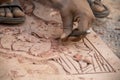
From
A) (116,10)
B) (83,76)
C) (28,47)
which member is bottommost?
(83,76)

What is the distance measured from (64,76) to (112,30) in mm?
833

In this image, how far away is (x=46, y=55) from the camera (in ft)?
6.17

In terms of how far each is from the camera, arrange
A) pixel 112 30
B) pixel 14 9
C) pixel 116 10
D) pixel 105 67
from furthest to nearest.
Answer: pixel 116 10 < pixel 112 30 < pixel 14 9 < pixel 105 67

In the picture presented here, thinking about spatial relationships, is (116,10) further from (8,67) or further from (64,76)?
(8,67)

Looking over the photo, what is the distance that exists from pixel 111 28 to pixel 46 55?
30.3 inches

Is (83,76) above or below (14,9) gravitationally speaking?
below

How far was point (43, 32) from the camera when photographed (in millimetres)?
2092

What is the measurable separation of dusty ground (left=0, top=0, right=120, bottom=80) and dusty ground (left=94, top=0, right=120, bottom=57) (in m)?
0.03

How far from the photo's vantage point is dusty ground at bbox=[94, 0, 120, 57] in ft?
7.18

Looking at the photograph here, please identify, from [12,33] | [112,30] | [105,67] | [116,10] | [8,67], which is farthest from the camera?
[116,10]

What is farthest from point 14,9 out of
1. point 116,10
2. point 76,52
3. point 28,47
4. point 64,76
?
point 116,10

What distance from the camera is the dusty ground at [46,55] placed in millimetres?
1721

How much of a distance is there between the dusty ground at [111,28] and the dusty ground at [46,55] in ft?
0.09

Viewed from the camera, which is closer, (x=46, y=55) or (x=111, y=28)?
(x=46, y=55)
